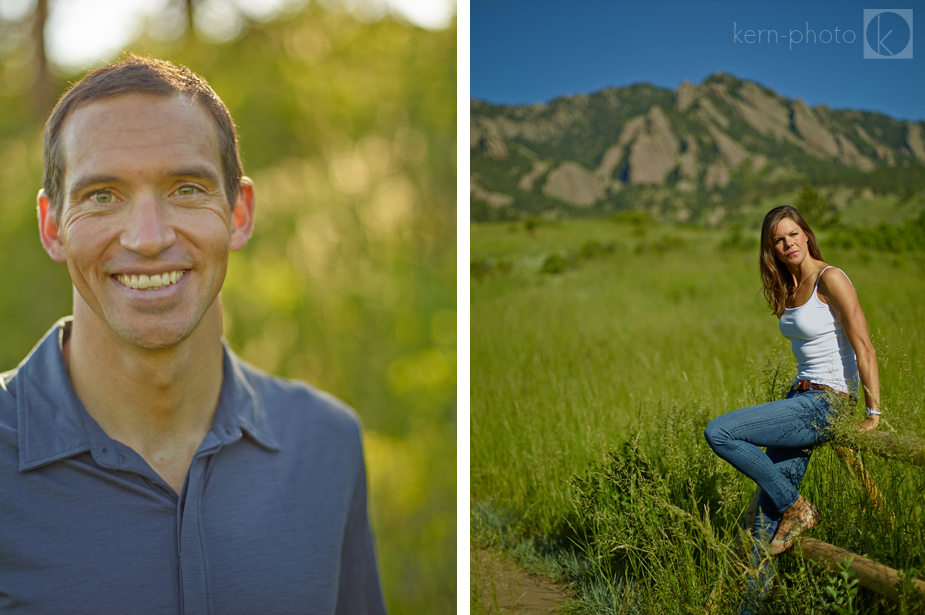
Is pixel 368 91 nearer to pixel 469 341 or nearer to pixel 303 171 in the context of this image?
pixel 303 171

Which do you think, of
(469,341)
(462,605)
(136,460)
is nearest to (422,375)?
(469,341)

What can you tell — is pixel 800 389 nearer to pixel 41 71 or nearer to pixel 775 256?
pixel 775 256

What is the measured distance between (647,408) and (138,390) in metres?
2.10

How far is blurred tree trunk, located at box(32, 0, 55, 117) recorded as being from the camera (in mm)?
4328

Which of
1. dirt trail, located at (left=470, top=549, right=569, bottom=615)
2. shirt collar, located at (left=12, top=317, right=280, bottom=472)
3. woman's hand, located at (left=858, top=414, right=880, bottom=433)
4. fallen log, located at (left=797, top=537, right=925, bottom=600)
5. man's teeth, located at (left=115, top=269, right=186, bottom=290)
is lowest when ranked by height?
dirt trail, located at (left=470, top=549, right=569, bottom=615)

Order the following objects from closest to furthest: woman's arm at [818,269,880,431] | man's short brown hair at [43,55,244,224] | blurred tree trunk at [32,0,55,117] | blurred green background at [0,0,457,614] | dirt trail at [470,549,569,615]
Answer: man's short brown hair at [43,55,244,224] → woman's arm at [818,269,880,431] → dirt trail at [470,549,569,615] → blurred tree trunk at [32,0,55,117] → blurred green background at [0,0,457,614]

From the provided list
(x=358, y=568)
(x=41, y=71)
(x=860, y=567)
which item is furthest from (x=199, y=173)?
(x=41, y=71)

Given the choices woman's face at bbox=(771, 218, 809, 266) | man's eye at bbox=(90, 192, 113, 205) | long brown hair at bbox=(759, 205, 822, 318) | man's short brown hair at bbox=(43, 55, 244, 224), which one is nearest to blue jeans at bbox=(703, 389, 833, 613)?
long brown hair at bbox=(759, 205, 822, 318)

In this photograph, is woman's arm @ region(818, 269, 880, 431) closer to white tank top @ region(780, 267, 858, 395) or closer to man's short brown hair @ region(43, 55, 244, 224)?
white tank top @ region(780, 267, 858, 395)

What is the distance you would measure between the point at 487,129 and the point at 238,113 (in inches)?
87.7

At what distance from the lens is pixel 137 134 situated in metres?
1.70

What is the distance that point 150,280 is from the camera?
174 centimetres

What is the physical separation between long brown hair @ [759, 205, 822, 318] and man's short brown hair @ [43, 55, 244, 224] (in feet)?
6.52

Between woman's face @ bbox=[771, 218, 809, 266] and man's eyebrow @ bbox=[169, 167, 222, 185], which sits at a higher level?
man's eyebrow @ bbox=[169, 167, 222, 185]
